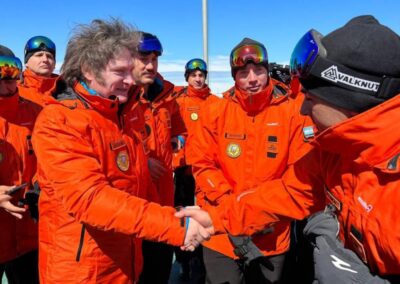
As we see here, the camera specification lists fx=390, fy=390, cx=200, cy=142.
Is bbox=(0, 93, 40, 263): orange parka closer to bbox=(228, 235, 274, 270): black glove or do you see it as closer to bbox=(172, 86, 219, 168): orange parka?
bbox=(228, 235, 274, 270): black glove

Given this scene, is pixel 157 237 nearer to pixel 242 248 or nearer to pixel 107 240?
pixel 107 240

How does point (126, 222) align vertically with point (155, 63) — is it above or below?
below

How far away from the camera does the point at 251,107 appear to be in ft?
10.9

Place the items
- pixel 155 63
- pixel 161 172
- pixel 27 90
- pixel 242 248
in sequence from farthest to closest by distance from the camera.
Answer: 1. pixel 27 90
2. pixel 155 63
3. pixel 161 172
4. pixel 242 248

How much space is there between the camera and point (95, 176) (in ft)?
6.96

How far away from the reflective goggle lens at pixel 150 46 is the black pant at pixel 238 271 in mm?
1967

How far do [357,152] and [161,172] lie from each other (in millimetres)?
2245

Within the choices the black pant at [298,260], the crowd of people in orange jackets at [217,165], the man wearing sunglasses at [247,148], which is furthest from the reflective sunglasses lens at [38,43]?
the black pant at [298,260]

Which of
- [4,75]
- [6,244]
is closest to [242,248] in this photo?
[6,244]

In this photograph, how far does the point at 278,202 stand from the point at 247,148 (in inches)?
34.3

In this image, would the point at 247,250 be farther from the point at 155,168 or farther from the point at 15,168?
the point at 15,168

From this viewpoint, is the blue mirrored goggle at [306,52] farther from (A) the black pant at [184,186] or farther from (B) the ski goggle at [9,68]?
(A) the black pant at [184,186]

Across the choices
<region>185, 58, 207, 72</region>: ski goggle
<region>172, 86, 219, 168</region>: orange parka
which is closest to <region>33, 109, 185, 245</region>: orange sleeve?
<region>172, 86, 219, 168</region>: orange parka

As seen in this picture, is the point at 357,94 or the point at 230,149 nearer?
the point at 357,94
